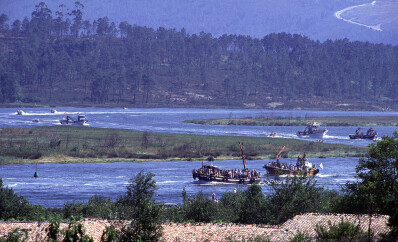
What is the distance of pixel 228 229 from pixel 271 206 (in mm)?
8592

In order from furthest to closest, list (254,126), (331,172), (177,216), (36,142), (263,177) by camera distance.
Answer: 1. (254,126)
2. (36,142)
3. (331,172)
4. (263,177)
5. (177,216)

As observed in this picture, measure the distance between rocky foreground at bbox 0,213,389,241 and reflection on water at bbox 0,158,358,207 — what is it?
2430 cm

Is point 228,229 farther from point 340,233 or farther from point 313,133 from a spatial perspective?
point 313,133

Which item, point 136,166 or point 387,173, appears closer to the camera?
point 387,173

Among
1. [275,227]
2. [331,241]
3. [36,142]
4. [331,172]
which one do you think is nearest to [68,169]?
[36,142]

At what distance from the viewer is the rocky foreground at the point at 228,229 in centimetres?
2886

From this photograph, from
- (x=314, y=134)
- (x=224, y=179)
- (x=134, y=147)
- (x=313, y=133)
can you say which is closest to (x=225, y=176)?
(x=224, y=179)

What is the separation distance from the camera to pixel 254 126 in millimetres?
141375

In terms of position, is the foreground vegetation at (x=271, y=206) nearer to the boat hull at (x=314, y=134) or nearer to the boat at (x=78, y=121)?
the boat hull at (x=314, y=134)

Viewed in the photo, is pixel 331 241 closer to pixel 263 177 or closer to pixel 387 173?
pixel 387 173

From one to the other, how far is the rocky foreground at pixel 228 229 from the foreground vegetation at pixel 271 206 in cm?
74

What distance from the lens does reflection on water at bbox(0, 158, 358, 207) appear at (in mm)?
59469

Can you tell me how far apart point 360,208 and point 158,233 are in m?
12.5

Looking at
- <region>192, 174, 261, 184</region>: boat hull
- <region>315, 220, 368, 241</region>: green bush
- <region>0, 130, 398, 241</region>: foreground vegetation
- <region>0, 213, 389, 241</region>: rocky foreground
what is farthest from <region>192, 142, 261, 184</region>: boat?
<region>315, 220, 368, 241</region>: green bush
